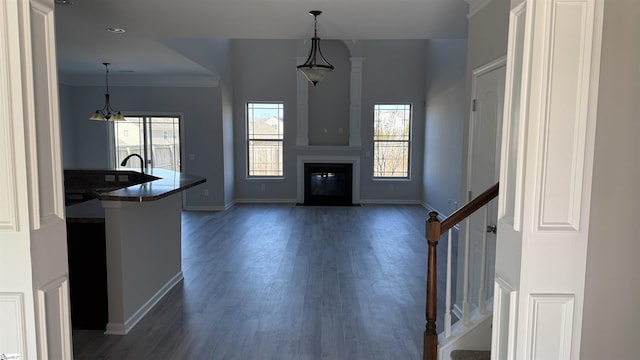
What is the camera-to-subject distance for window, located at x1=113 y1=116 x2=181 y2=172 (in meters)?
8.55

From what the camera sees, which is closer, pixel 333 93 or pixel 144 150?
pixel 144 150

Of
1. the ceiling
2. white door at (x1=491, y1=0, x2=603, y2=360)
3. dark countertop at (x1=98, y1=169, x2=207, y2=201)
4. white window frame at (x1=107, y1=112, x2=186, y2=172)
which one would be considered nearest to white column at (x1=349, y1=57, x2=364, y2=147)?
white window frame at (x1=107, y1=112, x2=186, y2=172)

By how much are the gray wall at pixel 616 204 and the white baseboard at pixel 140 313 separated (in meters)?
3.08

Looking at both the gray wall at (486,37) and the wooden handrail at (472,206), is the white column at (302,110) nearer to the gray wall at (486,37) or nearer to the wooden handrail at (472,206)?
the gray wall at (486,37)

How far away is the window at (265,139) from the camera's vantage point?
9.53 meters

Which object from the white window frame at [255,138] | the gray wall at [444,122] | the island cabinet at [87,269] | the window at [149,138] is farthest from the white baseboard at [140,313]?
the white window frame at [255,138]

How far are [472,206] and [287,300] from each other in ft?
6.97

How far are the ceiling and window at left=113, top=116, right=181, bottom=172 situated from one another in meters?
2.98

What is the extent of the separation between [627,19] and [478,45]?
1.92 meters

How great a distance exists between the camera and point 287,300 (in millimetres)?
3916

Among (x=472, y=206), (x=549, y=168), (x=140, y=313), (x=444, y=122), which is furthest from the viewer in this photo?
(x=444, y=122)

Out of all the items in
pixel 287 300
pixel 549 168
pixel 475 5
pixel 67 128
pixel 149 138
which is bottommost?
pixel 287 300

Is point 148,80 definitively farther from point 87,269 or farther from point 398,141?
point 87,269

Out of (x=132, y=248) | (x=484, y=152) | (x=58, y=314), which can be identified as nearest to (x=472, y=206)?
(x=484, y=152)
